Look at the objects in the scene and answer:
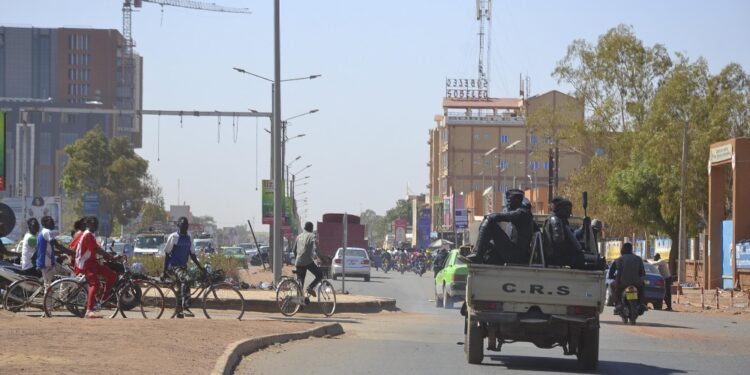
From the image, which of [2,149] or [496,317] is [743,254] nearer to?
[2,149]

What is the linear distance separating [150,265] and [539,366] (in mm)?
20612

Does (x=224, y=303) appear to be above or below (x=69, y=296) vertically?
below

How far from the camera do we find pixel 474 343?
1486 cm

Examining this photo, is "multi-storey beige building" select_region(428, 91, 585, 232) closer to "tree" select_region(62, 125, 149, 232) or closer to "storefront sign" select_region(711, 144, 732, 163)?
"tree" select_region(62, 125, 149, 232)

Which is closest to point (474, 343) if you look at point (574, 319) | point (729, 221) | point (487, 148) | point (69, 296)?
point (574, 319)

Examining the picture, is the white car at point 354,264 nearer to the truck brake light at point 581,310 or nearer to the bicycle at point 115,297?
the bicycle at point 115,297

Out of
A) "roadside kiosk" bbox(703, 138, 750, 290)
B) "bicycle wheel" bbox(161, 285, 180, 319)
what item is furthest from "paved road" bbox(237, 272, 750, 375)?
"roadside kiosk" bbox(703, 138, 750, 290)

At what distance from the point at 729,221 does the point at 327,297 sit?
2889cm

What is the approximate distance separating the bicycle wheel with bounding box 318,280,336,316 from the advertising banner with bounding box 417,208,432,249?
113042 millimetres

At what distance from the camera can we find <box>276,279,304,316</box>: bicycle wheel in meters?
23.8

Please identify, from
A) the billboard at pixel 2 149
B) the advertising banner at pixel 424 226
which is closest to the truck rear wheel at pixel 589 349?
the billboard at pixel 2 149

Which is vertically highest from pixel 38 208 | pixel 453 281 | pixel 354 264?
pixel 38 208

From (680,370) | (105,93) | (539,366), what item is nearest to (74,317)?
(539,366)

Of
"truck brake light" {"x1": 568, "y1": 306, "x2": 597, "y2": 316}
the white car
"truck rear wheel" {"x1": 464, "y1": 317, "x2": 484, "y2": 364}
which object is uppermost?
"truck brake light" {"x1": 568, "y1": 306, "x2": 597, "y2": 316}
